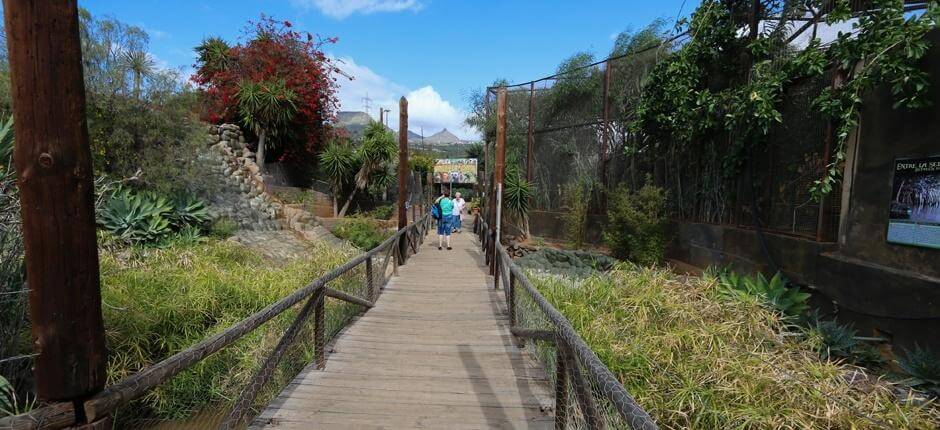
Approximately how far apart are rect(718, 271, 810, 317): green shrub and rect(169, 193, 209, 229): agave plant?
8579mm

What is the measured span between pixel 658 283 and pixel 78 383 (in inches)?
193

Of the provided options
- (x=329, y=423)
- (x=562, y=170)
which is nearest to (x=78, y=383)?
(x=329, y=423)

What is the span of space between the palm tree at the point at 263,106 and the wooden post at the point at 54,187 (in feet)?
43.1

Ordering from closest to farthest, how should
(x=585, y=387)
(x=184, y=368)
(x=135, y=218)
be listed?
(x=184, y=368)
(x=585, y=387)
(x=135, y=218)

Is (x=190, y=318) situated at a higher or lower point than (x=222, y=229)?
lower

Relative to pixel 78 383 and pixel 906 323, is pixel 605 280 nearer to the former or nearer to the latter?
pixel 906 323

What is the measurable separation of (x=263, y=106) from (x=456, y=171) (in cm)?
1592

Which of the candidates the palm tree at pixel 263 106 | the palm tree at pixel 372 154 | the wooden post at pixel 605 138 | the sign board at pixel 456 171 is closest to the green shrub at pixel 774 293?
the wooden post at pixel 605 138

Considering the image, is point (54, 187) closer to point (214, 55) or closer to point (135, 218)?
point (135, 218)

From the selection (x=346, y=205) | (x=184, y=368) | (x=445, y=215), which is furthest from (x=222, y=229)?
(x=184, y=368)

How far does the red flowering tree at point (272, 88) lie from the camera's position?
13484 millimetres

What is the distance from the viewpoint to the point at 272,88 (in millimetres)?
13430

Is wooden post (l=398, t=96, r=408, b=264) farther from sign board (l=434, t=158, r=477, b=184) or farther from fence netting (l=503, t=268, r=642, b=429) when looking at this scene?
sign board (l=434, t=158, r=477, b=184)

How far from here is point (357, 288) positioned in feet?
17.1
